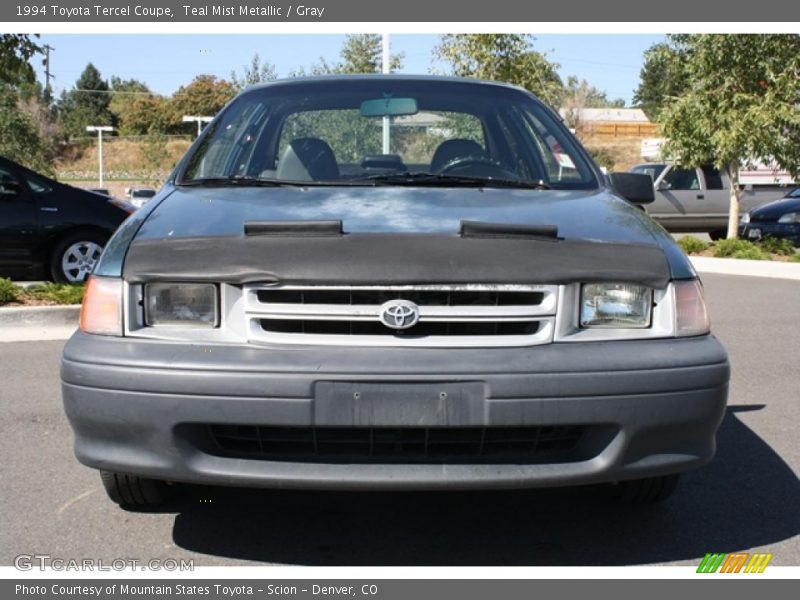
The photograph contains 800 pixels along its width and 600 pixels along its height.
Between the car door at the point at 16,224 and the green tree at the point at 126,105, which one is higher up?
the green tree at the point at 126,105

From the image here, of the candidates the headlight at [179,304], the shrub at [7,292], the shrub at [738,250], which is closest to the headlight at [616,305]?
the headlight at [179,304]

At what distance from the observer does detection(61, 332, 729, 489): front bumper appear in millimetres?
2947

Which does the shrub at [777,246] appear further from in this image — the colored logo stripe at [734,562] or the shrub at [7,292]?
the colored logo stripe at [734,562]

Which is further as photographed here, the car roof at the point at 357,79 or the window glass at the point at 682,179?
the window glass at the point at 682,179

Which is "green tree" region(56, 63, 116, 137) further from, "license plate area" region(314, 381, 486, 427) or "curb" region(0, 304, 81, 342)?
"license plate area" region(314, 381, 486, 427)

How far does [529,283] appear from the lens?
3.10 metres

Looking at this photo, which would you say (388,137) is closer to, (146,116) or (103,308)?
(103,308)

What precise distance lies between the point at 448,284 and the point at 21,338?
5565 mm

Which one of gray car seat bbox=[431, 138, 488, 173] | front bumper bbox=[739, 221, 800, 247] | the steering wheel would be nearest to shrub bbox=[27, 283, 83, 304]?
gray car seat bbox=[431, 138, 488, 173]

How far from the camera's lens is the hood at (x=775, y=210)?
1717 centimetres

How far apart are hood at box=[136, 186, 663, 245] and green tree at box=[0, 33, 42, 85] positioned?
245 inches

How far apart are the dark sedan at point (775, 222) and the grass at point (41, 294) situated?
12359mm

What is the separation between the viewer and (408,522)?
3697 mm
